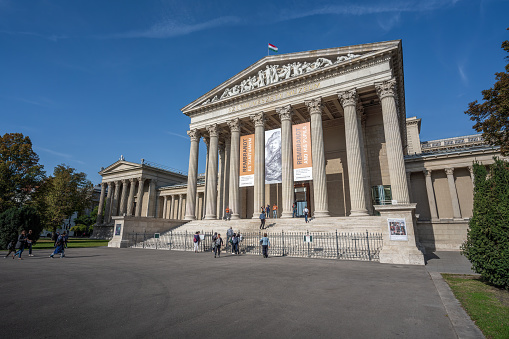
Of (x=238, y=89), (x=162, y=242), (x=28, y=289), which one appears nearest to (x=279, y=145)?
(x=238, y=89)

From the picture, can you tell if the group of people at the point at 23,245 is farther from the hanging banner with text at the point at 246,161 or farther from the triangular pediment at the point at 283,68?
the triangular pediment at the point at 283,68

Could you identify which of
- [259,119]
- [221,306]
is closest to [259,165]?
[259,119]

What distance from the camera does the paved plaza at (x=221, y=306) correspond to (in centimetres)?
404

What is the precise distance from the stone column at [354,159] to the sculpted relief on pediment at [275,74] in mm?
3705

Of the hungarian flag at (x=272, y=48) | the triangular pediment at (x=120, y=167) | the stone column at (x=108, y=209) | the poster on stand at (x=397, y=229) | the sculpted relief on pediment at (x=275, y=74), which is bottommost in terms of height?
the poster on stand at (x=397, y=229)

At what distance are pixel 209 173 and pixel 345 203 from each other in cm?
1565

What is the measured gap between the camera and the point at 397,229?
12.5m

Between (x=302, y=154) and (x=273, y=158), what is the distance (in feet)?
10.0

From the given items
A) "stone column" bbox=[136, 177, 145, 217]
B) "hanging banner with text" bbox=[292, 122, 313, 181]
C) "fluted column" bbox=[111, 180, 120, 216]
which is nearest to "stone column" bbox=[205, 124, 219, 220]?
"hanging banner with text" bbox=[292, 122, 313, 181]

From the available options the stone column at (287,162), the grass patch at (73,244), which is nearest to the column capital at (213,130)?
the stone column at (287,162)

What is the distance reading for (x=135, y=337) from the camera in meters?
3.73

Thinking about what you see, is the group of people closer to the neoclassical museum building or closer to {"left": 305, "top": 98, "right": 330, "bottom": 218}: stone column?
the neoclassical museum building

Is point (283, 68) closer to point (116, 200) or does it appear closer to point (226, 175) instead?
point (226, 175)

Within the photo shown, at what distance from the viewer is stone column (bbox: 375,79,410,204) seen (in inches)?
760
